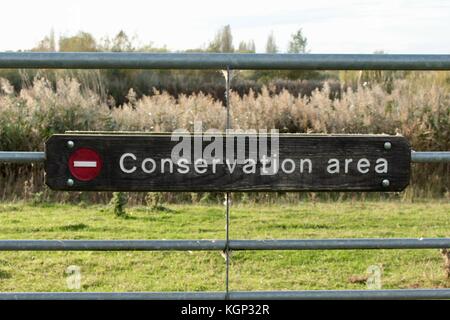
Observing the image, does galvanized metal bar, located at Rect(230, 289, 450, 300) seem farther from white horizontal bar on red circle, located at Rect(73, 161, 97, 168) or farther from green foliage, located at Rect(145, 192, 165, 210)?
green foliage, located at Rect(145, 192, 165, 210)

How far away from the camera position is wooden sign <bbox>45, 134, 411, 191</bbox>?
314 centimetres

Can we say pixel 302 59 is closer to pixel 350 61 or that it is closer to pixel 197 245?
pixel 350 61

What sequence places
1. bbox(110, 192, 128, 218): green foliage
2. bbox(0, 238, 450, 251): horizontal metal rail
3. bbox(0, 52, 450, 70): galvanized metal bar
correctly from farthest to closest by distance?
bbox(110, 192, 128, 218): green foliage, bbox(0, 238, 450, 251): horizontal metal rail, bbox(0, 52, 450, 70): galvanized metal bar

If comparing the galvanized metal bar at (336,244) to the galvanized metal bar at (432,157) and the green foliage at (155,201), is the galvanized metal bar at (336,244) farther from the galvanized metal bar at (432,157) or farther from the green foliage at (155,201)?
A: the green foliage at (155,201)

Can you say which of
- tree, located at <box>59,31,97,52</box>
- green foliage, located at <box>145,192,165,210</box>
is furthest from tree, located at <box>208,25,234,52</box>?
green foliage, located at <box>145,192,165,210</box>

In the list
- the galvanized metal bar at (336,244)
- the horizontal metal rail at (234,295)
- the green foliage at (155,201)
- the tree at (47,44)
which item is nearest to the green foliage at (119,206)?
the green foliage at (155,201)

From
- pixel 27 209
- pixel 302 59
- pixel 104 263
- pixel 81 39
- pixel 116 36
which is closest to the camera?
pixel 302 59

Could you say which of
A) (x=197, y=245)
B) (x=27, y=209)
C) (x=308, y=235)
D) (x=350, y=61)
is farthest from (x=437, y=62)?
(x=27, y=209)

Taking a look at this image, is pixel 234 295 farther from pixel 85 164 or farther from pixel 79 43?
pixel 79 43

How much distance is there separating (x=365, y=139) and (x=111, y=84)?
1828 centimetres

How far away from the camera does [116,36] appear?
1013 inches

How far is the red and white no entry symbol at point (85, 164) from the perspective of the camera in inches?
124

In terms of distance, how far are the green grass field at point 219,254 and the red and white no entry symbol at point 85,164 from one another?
2460 millimetres

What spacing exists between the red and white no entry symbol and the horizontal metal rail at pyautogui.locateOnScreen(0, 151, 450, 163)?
121 mm
